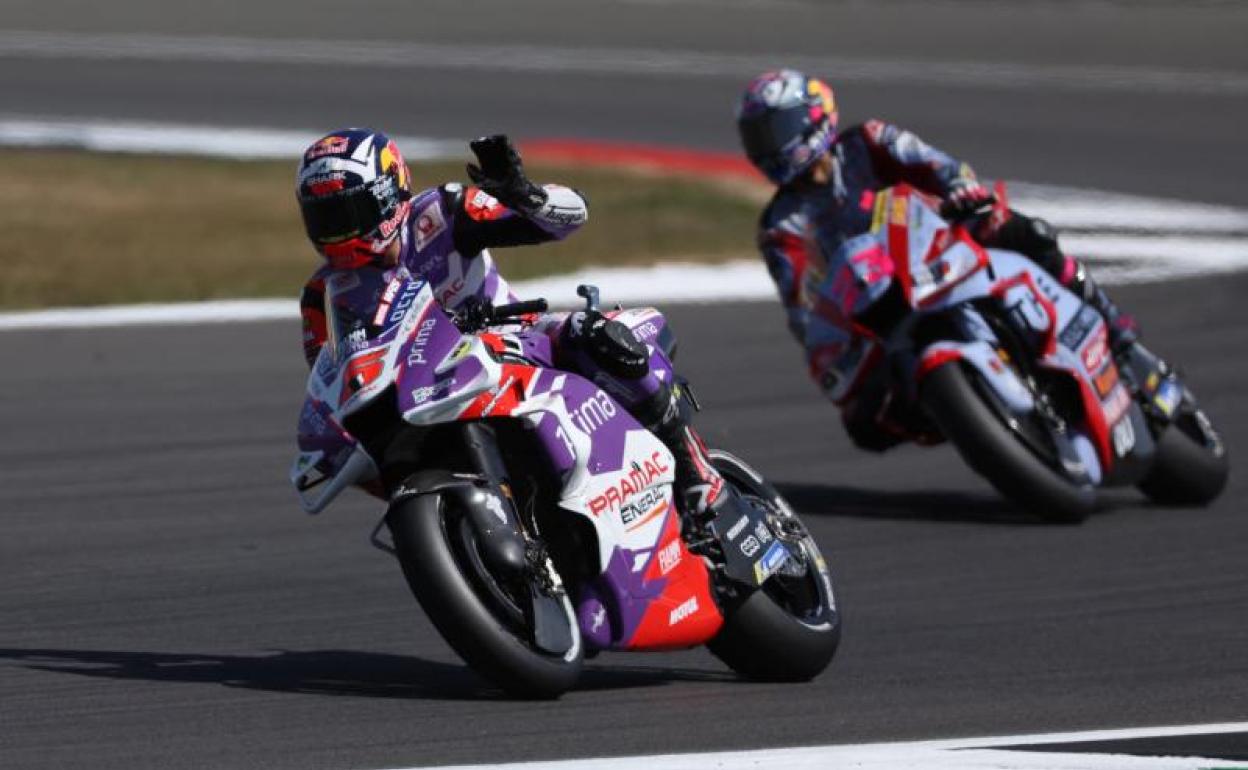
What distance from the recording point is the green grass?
15.2 meters

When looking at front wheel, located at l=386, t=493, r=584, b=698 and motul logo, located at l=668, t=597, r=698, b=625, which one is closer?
front wheel, located at l=386, t=493, r=584, b=698

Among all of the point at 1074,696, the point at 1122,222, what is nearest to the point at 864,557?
the point at 1074,696

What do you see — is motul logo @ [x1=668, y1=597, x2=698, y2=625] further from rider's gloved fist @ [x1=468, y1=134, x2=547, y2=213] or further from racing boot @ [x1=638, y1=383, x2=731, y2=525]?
rider's gloved fist @ [x1=468, y1=134, x2=547, y2=213]

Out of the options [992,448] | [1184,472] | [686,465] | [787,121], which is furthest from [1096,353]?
[686,465]

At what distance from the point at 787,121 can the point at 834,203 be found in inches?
16.0

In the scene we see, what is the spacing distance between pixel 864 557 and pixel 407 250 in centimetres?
276

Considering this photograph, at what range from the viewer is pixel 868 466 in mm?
11031

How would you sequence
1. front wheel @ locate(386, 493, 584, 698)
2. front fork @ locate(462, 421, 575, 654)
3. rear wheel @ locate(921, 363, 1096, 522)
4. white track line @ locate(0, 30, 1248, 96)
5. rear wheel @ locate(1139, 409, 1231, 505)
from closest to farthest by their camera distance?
front wheel @ locate(386, 493, 584, 698) < front fork @ locate(462, 421, 575, 654) < rear wheel @ locate(921, 363, 1096, 522) < rear wheel @ locate(1139, 409, 1231, 505) < white track line @ locate(0, 30, 1248, 96)

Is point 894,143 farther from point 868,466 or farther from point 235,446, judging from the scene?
point 235,446

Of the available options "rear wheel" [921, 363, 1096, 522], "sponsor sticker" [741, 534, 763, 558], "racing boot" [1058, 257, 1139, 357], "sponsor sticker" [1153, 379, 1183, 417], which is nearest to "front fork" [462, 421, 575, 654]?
"sponsor sticker" [741, 534, 763, 558]

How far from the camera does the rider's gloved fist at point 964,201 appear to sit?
9812mm

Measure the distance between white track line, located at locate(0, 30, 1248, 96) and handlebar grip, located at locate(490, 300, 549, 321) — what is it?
59.3ft

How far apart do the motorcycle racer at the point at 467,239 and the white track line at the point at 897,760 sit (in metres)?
1.17

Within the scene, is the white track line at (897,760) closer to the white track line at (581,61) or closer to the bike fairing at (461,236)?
the bike fairing at (461,236)
